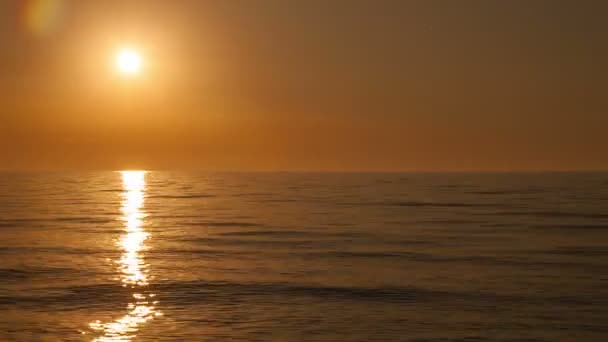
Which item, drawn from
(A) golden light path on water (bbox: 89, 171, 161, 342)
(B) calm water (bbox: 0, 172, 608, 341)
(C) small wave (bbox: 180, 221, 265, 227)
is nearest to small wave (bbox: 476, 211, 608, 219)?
(B) calm water (bbox: 0, 172, 608, 341)

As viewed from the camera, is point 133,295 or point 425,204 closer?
point 133,295

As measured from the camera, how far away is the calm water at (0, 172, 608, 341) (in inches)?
570

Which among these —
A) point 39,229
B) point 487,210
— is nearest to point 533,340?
point 39,229

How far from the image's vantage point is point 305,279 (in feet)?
65.4

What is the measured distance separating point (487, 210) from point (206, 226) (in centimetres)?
1845

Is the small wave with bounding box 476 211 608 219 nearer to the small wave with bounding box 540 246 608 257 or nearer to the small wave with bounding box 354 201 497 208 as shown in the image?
the small wave with bounding box 354 201 497 208

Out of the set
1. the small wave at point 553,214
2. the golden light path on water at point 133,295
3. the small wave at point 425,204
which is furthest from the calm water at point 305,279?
the small wave at point 425,204

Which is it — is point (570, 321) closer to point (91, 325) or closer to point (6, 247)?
point (91, 325)

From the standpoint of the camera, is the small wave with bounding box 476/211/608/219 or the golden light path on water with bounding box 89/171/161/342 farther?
the small wave with bounding box 476/211/608/219

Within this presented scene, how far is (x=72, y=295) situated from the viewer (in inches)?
693

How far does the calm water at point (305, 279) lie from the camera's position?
570 inches

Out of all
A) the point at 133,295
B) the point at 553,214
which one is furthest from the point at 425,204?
the point at 133,295

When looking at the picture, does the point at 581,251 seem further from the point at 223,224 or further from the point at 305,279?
the point at 223,224

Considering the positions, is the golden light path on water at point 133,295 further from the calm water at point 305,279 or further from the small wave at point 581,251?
the small wave at point 581,251
